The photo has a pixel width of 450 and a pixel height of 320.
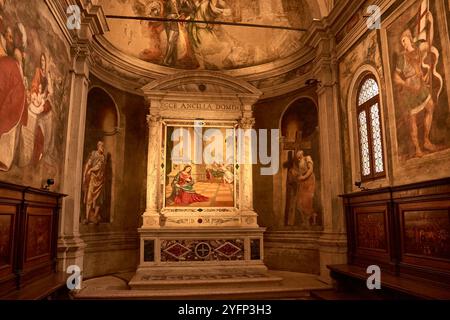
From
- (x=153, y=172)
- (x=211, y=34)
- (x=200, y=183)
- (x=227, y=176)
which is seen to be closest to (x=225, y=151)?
(x=227, y=176)

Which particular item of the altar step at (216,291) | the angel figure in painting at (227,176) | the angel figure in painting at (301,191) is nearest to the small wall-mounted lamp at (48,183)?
the altar step at (216,291)

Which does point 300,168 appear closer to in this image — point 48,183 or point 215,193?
point 215,193

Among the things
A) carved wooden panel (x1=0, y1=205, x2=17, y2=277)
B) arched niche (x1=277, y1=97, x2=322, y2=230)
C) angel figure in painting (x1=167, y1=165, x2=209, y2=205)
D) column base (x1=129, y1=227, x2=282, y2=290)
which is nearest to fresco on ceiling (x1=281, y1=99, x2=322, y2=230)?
arched niche (x1=277, y1=97, x2=322, y2=230)

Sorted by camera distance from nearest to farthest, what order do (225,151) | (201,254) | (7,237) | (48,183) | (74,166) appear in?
(7,237), (48,183), (74,166), (201,254), (225,151)

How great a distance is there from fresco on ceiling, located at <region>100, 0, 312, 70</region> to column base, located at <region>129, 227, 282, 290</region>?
5.72m

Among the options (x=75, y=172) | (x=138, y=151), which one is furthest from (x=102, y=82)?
(x=75, y=172)

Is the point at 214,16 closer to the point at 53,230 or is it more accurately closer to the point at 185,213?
the point at 185,213

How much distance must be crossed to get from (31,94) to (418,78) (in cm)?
644

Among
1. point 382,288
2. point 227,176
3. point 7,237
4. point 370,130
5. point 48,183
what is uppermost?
point 370,130

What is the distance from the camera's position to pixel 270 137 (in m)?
11.1

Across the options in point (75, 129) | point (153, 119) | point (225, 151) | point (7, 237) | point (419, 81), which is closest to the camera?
point (7, 237)

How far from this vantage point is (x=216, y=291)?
745 cm

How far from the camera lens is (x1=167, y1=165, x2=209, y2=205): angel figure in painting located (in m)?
9.55

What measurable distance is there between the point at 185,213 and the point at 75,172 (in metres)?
2.95
